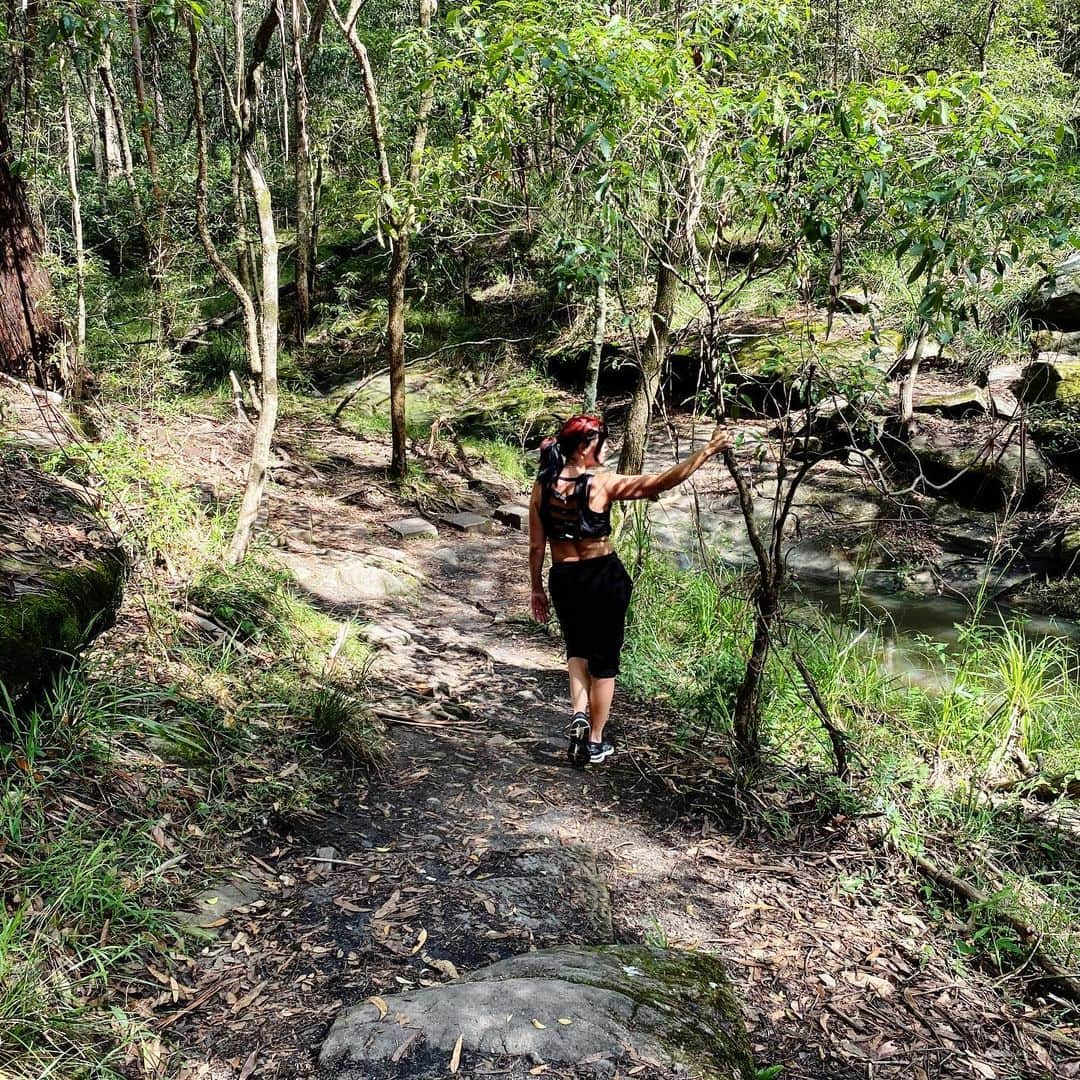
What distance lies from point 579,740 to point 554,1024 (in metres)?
2.56

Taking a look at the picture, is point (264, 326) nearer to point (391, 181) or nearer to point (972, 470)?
point (391, 181)

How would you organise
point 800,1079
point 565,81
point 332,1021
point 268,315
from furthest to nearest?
point 268,315 → point 565,81 → point 800,1079 → point 332,1021

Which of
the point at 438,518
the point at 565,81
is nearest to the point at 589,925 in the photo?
the point at 565,81

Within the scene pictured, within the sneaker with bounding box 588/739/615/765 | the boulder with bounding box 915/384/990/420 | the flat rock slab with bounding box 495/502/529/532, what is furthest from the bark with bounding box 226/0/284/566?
the boulder with bounding box 915/384/990/420

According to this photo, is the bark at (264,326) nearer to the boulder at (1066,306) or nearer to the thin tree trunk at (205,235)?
the thin tree trunk at (205,235)

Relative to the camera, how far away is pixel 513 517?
11.2 metres

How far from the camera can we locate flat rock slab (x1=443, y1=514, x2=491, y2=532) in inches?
422

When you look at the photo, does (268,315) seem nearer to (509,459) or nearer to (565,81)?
(565,81)

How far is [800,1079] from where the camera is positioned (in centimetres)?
275

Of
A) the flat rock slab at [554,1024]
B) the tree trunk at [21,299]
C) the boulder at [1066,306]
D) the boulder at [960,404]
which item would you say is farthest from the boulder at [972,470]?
the tree trunk at [21,299]

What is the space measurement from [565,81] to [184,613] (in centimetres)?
361

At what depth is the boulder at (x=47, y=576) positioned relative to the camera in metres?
3.16

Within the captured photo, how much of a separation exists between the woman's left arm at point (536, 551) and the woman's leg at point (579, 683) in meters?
0.34

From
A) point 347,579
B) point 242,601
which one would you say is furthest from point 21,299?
point 242,601
